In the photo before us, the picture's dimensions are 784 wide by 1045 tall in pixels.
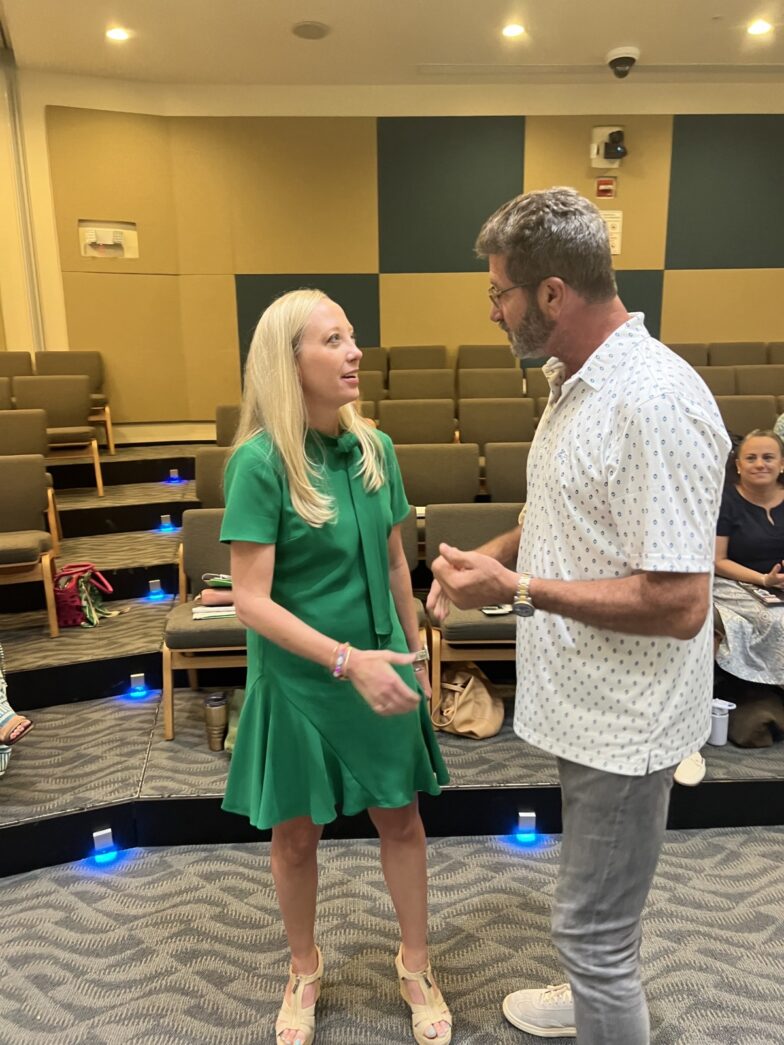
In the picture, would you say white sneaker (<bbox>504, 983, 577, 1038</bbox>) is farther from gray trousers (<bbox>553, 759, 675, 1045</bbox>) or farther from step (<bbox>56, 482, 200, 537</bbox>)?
step (<bbox>56, 482, 200, 537</bbox>)

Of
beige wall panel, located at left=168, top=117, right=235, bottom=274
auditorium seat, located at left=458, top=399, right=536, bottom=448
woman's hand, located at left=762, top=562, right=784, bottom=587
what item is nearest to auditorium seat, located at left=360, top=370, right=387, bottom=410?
auditorium seat, located at left=458, top=399, right=536, bottom=448

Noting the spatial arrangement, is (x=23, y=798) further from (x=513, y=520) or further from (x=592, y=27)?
(x=592, y=27)

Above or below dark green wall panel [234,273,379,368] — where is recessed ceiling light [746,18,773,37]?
above

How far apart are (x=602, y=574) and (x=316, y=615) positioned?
0.55m

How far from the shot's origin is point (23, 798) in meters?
2.38

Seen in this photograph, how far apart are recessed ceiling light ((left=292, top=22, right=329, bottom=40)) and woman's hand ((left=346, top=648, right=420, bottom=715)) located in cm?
572

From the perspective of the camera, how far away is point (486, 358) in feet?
22.1

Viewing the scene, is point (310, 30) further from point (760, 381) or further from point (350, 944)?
point (350, 944)

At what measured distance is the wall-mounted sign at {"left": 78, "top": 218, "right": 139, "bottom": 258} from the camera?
6.45 meters

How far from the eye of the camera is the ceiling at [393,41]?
204 inches

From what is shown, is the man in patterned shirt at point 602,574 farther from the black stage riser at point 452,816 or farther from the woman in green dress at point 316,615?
the black stage riser at point 452,816

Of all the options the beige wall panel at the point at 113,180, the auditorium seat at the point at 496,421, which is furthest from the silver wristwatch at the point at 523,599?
the beige wall panel at the point at 113,180

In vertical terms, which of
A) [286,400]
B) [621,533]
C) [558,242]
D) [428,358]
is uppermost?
[558,242]

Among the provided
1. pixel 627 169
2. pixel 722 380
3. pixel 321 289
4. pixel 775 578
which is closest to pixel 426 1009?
pixel 775 578
